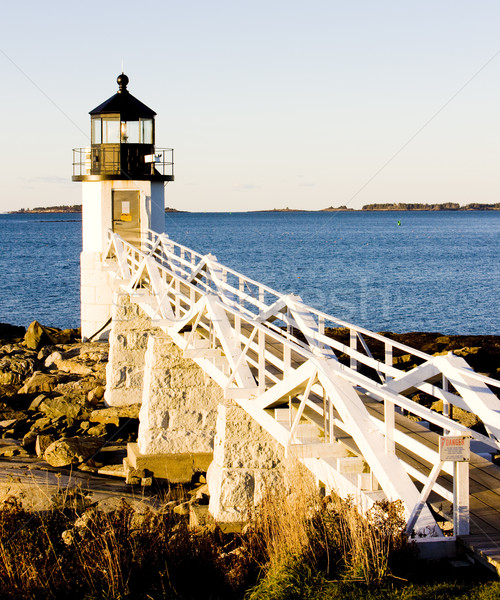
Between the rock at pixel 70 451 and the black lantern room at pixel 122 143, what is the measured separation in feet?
31.1

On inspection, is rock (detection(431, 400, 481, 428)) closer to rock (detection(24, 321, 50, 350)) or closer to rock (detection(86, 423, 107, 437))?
rock (detection(86, 423, 107, 437))

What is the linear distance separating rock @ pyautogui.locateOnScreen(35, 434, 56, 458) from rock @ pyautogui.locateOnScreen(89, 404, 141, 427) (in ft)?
6.41

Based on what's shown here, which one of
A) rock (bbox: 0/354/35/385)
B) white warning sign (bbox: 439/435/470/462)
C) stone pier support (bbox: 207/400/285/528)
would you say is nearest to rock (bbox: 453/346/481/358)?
rock (bbox: 0/354/35/385)

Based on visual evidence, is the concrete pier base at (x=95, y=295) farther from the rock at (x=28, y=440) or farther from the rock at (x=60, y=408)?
the rock at (x=28, y=440)

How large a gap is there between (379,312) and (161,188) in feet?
67.3

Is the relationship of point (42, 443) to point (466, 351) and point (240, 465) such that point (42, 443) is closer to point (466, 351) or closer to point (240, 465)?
point (240, 465)

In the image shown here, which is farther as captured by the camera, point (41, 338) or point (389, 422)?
point (41, 338)

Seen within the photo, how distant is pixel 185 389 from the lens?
46.0 feet

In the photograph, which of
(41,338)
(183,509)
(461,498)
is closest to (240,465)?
(183,509)

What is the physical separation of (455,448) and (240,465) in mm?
4922

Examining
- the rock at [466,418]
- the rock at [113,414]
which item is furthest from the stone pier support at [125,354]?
the rock at [466,418]

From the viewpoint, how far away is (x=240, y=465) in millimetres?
10023

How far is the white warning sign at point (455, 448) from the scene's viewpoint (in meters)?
5.45

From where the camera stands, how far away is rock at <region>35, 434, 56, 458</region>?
48.3 ft
